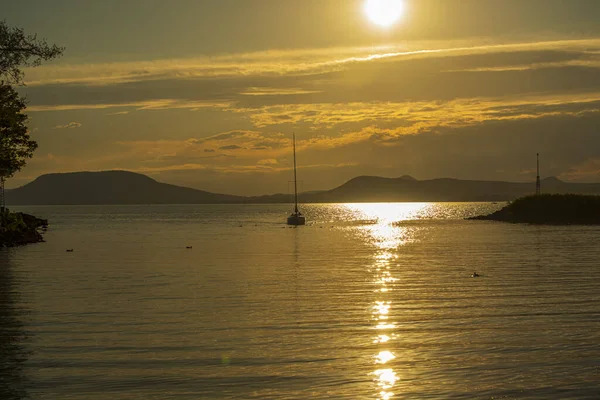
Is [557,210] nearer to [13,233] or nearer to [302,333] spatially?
[13,233]

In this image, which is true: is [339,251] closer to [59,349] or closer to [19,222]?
[19,222]

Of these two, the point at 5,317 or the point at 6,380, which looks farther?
the point at 5,317

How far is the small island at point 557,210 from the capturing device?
133 meters

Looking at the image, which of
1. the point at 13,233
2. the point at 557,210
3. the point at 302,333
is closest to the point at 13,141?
the point at 13,233

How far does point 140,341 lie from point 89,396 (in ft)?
20.3

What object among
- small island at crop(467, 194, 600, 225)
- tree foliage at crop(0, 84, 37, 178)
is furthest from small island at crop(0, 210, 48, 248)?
small island at crop(467, 194, 600, 225)

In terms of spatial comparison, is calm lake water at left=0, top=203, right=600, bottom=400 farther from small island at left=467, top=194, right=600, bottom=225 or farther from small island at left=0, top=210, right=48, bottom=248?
small island at left=467, top=194, right=600, bottom=225

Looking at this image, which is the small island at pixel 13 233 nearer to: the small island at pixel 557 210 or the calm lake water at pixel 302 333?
the calm lake water at pixel 302 333

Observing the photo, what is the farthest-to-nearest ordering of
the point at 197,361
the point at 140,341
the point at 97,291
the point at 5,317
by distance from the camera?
the point at 97,291, the point at 5,317, the point at 140,341, the point at 197,361

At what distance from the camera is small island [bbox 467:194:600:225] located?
132625mm

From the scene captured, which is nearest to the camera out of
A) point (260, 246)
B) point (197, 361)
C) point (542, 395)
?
point (542, 395)

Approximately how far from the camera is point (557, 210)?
136250mm

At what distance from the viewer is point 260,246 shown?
77.4 metres

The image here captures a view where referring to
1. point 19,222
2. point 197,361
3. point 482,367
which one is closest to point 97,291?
point 197,361
